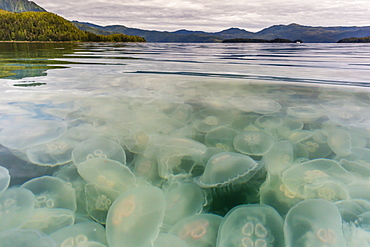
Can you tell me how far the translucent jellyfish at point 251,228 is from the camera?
98 centimetres

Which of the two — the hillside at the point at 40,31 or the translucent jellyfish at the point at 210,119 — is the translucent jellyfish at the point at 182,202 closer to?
the translucent jellyfish at the point at 210,119

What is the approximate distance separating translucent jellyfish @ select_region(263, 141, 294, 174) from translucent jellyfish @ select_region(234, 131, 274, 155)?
0.16ft

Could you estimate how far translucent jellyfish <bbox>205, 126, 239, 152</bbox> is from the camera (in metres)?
1.84

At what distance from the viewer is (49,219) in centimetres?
116

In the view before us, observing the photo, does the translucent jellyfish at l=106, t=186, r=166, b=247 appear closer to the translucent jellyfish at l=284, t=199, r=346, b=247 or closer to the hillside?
the translucent jellyfish at l=284, t=199, r=346, b=247

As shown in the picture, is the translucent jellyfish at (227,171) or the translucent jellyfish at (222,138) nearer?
the translucent jellyfish at (227,171)

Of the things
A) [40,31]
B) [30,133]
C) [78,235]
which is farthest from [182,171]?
[40,31]

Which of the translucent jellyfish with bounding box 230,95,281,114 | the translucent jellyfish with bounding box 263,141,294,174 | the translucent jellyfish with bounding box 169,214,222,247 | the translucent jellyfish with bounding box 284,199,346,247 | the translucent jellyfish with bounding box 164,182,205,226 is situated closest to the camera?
the translucent jellyfish with bounding box 284,199,346,247

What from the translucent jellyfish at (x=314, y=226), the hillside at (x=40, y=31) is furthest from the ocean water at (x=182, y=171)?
the hillside at (x=40, y=31)

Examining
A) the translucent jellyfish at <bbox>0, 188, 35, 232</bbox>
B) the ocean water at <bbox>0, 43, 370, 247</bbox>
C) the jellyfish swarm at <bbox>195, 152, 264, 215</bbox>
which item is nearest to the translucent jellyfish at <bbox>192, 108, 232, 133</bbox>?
the ocean water at <bbox>0, 43, 370, 247</bbox>

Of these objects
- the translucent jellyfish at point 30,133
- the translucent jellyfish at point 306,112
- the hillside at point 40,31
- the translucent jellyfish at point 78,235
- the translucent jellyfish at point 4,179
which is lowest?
the translucent jellyfish at point 78,235

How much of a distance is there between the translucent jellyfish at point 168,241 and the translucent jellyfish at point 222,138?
2.90ft

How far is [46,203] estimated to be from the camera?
4.16 ft

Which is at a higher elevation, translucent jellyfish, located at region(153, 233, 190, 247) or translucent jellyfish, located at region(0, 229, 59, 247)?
translucent jellyfish, located at region(0, 229, 59, 247)
